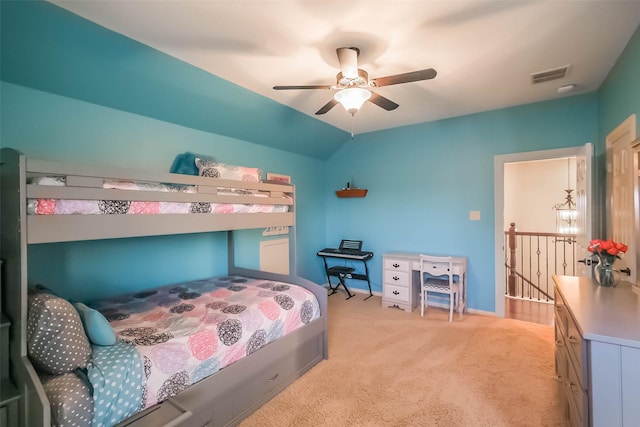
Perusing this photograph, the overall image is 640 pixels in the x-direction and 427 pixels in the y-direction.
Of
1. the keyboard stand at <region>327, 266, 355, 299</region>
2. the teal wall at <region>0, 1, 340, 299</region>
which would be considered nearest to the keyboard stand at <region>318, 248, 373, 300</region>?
the keyboard stand at <region>327, 266, 355, 299</region>

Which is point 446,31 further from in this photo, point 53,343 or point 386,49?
point 53,343

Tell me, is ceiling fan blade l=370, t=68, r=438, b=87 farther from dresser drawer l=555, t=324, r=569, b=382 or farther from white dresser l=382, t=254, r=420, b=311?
white dresser l=382, t=254, r=420, b=311

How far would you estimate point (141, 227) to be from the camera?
1721 mm

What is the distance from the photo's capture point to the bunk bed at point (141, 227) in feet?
4.23

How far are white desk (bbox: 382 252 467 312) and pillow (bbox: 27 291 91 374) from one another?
10.8 feet

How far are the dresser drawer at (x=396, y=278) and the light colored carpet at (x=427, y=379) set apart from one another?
1.84ft

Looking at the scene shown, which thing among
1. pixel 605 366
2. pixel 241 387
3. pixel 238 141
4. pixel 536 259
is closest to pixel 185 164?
pixel 238 141

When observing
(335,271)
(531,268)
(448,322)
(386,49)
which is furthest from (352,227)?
(531,268)

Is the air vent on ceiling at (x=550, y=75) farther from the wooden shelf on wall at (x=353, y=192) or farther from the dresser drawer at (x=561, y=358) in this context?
the wooden shelf on wall at (x=353, y=192)

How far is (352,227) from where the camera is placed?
15.8ft

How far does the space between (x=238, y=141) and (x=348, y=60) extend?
1.98 metres

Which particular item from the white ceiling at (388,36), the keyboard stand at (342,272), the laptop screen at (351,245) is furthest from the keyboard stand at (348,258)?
the white ceiling at (388,36)

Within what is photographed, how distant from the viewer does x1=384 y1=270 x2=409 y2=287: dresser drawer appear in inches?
150

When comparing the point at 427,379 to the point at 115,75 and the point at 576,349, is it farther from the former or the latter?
the point at 115,75
